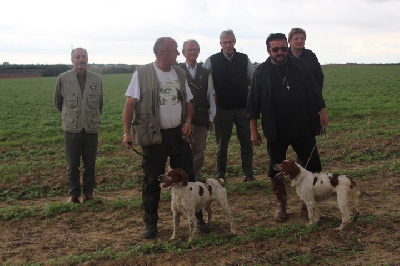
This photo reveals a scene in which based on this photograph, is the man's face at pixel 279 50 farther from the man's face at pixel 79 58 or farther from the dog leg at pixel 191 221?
the man's face at pixel 79 58

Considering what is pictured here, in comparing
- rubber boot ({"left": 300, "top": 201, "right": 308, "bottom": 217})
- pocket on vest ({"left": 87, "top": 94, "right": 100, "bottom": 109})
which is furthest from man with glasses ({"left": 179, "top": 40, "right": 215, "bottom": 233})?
rubber boot ({"left": 300, "top": 201, "right": 308, "bottom": 217})

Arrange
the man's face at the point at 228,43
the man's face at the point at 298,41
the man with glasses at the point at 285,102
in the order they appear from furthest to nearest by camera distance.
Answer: the man's face at the point at 228,43
the man's face at the point at 298,41
the man with glasses at the point at 285,102

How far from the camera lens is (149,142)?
5.54 meters

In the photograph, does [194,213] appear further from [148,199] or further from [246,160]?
[246,160]

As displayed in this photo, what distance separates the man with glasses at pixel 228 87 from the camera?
7.94 meters

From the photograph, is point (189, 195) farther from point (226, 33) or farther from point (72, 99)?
point (226, 33)

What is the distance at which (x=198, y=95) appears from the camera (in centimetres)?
728

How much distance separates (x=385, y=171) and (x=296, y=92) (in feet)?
11.0

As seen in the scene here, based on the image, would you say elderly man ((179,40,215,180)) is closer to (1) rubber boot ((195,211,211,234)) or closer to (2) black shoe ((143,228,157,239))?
(1) rubber boot ((195,211,211,234))

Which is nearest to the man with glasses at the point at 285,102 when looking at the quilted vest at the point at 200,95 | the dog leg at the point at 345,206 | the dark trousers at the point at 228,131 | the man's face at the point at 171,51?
the dog leg at the point at 345,206

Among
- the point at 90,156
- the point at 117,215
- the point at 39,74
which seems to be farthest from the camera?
the point at 39,74

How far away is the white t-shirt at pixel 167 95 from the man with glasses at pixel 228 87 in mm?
2302

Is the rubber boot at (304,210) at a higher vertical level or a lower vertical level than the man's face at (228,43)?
lower

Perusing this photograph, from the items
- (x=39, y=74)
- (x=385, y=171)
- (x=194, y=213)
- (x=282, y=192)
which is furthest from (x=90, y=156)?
(x=39, y=74)
